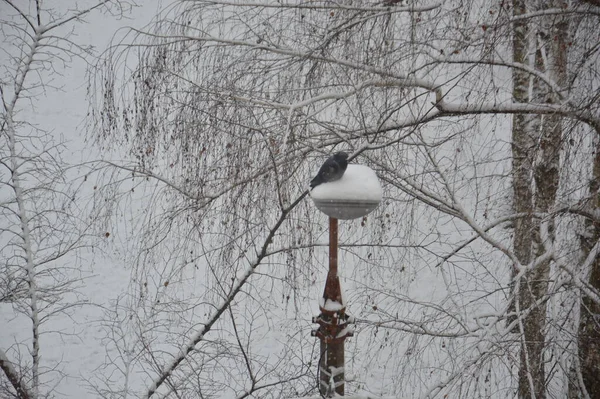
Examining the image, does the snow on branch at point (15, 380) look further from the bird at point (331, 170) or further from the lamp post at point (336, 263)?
the bird at point (331, 170)

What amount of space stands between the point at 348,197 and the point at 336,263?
0.41 metres

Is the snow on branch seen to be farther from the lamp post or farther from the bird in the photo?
the bird

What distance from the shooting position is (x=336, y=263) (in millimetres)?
2377

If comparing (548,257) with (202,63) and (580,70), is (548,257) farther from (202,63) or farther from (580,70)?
(202,63)

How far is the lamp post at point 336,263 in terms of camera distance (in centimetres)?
215

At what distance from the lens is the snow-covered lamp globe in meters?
2.14

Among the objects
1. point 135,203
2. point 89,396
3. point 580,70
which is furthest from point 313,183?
point 135,203

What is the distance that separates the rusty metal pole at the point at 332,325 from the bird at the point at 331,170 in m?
→ 0.22

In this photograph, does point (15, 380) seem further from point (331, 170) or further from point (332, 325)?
point (331, 170)

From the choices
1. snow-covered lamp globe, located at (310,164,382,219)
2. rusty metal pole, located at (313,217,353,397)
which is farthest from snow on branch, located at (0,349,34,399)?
snow-covered lamp globe, located at (310,164,382,219)

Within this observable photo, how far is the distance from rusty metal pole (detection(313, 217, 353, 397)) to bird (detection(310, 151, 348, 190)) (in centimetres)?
22

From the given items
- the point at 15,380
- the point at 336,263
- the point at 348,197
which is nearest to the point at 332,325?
the point at 336,263

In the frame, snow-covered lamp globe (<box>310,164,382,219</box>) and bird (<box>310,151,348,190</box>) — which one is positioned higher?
bird (<box>310,151,348,190</box>)

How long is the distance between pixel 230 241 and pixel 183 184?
630 mm
